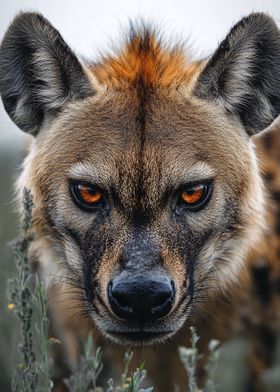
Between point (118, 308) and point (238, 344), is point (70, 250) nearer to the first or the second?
point (118, 308)

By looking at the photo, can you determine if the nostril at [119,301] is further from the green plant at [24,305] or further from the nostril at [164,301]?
the green plant at [24,305]

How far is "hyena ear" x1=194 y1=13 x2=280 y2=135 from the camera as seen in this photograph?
4472mm

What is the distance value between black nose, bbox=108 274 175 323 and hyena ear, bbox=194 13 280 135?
4.87ft

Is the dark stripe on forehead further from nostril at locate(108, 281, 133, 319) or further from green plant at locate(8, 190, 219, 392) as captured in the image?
green plant at locate(8, 190, 219, 392)

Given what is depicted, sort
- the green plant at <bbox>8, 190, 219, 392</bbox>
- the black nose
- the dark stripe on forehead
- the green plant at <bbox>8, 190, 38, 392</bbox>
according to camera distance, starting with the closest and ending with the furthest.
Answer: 1. the green plant at <bbox>8, 190, 219, 392</bbox>
2. the green plant at <bbox>8, 190, 38, 392</bbox>
3. the black nose
4. the dark stripe on forehead

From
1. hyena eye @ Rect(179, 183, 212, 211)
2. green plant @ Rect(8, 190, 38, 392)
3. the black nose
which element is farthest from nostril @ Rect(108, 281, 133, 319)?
hyena eye @ Rect(179, 183, 212, 211)

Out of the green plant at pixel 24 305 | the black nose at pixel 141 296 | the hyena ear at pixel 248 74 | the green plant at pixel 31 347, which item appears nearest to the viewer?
the green plant at pixel 31 347

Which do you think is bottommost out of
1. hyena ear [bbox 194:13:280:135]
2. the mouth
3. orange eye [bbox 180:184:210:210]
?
the mouth

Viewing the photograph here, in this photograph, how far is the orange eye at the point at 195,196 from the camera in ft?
14.1

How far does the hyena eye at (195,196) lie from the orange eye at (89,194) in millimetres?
474

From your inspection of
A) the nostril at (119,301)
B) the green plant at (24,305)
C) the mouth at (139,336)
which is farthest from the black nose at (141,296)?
the green plant at (24,305)

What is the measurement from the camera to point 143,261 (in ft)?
12.5

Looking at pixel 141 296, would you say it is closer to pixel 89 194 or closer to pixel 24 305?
pixel 24 305

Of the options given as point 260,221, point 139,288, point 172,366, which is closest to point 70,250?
point 139,288
